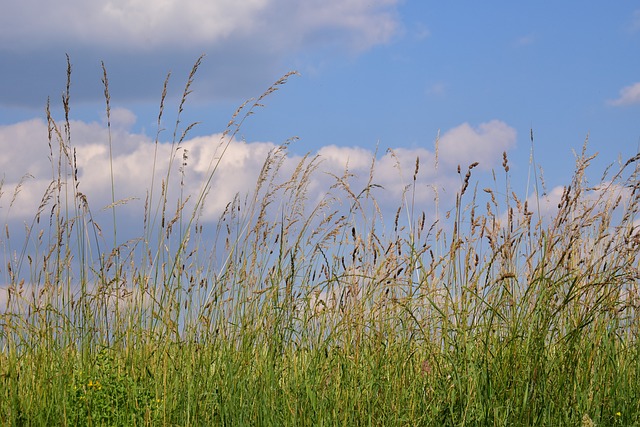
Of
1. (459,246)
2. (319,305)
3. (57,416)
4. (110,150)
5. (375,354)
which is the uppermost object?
(110,150)

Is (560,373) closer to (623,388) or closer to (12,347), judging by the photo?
(623,388)

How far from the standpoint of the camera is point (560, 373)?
305 centimetres

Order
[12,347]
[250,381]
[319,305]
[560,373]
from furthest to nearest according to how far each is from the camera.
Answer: [12,347], [319,305], [250,381], [560,373]

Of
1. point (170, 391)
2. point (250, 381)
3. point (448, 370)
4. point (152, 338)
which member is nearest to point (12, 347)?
point (152, 338)

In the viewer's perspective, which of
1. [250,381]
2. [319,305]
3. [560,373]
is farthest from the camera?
[319,305]

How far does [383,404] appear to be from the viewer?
10.3ft

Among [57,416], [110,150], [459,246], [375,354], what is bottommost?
[57,416]

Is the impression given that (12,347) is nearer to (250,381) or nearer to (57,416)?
(57,416)

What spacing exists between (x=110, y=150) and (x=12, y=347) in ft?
4.30

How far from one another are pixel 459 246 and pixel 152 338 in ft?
5.46

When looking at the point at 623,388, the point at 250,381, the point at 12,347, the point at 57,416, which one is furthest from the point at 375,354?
the point at 12,347

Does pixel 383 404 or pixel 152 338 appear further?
pixel 152 338

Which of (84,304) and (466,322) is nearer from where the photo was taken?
(466,322)

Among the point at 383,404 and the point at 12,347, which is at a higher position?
the point at 12,347
